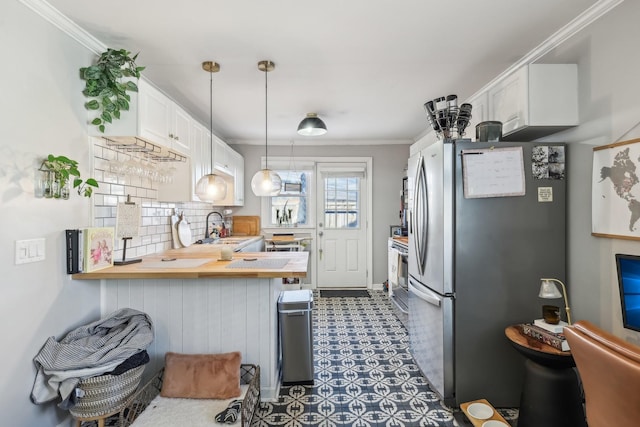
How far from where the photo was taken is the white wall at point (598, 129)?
1.71m

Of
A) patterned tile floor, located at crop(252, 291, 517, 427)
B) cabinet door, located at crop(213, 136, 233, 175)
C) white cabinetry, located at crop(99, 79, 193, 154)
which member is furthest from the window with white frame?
white cabinetry, located at crop(99, 79, 193, 154)

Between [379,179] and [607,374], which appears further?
[379,179]

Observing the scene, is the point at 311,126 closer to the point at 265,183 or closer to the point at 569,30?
the point at 265,183

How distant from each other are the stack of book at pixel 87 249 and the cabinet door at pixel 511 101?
289 centimetres

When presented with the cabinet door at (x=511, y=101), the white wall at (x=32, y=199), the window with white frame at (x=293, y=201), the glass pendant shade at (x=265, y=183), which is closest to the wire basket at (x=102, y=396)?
the white wall at (x=32, y=199)

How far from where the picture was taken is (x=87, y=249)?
1993 mm

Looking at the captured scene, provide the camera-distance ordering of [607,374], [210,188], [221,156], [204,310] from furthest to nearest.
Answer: [221,156] → [210,188] → [204,310] → [607,374]

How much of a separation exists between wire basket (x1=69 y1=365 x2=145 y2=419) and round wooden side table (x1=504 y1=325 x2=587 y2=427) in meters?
2.17

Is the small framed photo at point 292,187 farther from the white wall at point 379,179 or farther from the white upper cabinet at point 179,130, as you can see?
the white upper cabinet at point 179,130

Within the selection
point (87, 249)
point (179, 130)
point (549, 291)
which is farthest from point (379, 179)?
point (87, 249)

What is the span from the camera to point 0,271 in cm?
154

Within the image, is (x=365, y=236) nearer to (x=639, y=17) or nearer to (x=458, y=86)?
(x=458, y=86)

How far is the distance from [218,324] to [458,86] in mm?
2852

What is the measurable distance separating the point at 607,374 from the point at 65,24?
2.99 m
